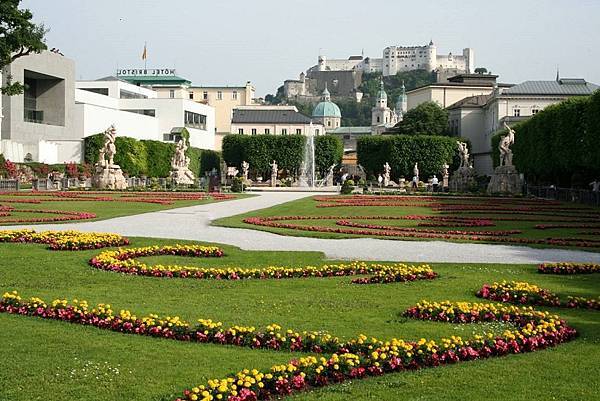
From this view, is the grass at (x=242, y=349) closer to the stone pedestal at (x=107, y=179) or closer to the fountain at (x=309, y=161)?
the stone pedestal at (x=107, y=179)

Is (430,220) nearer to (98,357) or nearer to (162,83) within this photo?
(98,357)

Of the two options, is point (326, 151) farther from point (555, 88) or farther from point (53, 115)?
point (53, 115)

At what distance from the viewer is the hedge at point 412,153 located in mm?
91062

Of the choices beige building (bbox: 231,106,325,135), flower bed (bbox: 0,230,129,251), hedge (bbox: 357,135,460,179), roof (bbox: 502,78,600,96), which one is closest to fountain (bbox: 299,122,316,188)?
hedge (bbox: 357,135,460,179)

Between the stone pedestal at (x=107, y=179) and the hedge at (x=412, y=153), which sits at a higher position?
the hedge at (x=412, y=153)

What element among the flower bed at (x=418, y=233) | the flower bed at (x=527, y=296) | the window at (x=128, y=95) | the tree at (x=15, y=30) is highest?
the window at (x=128, y=95)

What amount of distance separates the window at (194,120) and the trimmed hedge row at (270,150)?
7388 mm

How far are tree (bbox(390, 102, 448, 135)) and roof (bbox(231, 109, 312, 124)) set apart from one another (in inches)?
1044

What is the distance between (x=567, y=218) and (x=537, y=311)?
70.5 feet

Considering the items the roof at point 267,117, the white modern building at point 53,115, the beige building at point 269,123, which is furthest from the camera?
the roof at point 267,117

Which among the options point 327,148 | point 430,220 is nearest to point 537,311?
point 430,220

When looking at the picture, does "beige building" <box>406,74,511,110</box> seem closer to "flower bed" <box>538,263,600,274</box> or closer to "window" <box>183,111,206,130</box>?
"window" <box>183,111,206,130</box>

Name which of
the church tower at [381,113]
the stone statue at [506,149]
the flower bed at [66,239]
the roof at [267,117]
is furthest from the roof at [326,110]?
the flower bed at [66,239]

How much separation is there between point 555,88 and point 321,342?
92923 mm
